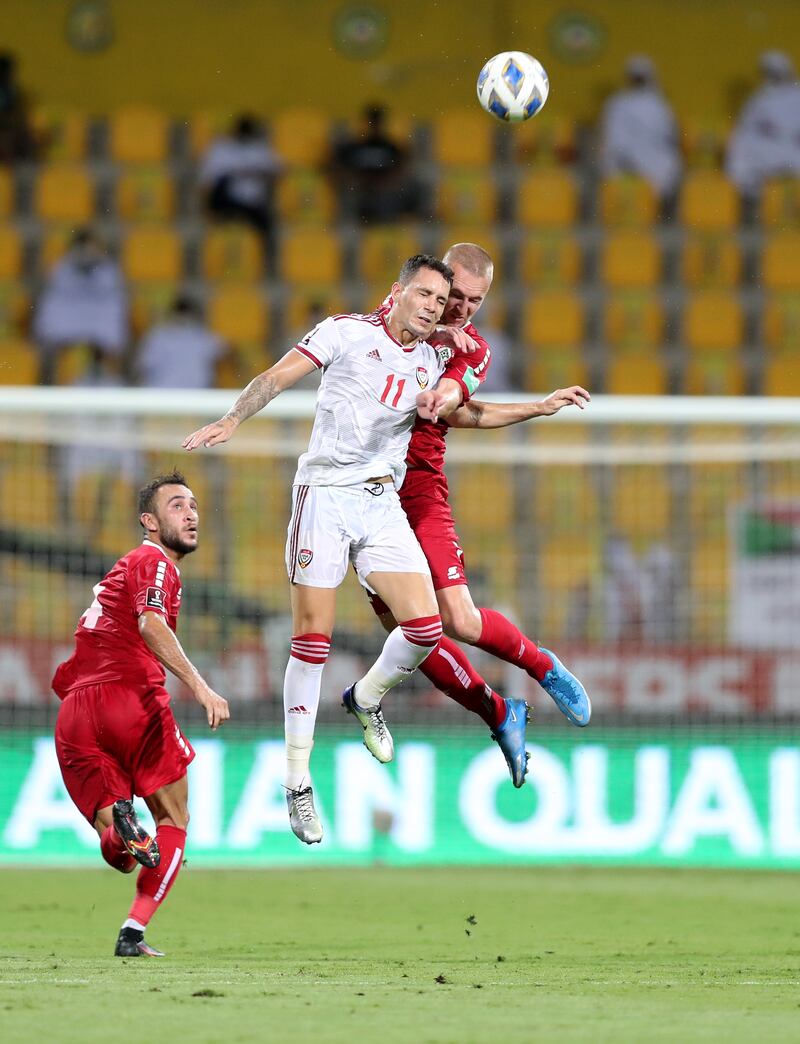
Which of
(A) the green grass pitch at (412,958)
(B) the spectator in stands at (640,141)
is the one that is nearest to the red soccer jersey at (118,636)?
(A) the green grass pitch at (412,958)

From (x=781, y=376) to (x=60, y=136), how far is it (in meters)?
7.14

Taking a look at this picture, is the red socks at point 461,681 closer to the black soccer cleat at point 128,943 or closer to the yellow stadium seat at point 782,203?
the black soccer cleat at point 128,943

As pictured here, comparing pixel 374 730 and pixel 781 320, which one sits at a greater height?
A: pixel 781 320

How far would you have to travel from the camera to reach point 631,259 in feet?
55.5

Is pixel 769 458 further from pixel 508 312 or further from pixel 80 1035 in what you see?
pixel 80 1035

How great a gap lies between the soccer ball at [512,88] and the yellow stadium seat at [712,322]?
8.28 m

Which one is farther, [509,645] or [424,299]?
[509,645]

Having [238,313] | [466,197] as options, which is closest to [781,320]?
[466,197]

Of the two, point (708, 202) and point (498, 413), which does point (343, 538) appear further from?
point (708, 202)

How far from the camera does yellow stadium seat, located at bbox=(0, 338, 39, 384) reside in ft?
51.4

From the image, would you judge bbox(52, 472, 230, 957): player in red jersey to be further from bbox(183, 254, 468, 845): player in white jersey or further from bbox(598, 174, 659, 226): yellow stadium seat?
bbox(598, 174, 659, 226): yellow stadium seat

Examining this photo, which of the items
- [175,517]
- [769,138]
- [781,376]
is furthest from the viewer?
[769,138]

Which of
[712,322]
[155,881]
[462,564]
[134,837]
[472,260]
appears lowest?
[155,881]

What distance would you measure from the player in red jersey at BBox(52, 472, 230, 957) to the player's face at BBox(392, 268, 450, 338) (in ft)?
4.48
